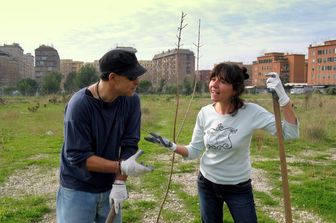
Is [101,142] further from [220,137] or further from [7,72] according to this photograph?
[7,72]

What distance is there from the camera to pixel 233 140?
8.85 feet

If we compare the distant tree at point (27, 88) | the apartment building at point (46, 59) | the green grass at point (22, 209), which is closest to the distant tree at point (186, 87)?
the distant tree at point (27, 88)

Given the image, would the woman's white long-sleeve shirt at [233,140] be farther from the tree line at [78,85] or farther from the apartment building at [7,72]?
the apartment building at [7,72]

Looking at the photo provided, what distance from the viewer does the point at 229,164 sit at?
9.03 ft

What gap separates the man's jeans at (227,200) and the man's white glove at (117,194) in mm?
688

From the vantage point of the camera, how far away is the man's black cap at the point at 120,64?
7.59 ft

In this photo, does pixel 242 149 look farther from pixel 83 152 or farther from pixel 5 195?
pixel 5 195

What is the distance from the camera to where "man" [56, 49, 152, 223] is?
2.31 metres

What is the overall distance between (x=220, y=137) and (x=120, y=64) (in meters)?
0.93

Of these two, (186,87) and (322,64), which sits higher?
(322,64)

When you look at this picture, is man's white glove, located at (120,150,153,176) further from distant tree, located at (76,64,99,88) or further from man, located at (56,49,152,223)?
distant tree, located at (76,64,99,88)

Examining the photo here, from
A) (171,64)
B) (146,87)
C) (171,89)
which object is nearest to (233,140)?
(171,64)

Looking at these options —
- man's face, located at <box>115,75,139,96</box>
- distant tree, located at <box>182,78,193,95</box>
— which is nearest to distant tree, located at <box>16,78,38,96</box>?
distant tree, located at <box>182,78,193,95</box>

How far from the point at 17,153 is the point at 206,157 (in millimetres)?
8474
